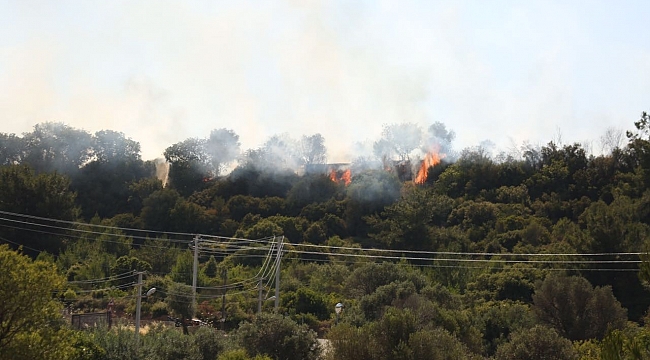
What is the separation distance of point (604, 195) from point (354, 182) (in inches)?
917

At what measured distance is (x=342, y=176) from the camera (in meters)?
90.5

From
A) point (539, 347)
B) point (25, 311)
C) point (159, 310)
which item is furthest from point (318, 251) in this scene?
point (25, 311)

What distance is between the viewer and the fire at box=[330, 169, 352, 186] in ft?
287

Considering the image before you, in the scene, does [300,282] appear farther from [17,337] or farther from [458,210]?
[17,337]

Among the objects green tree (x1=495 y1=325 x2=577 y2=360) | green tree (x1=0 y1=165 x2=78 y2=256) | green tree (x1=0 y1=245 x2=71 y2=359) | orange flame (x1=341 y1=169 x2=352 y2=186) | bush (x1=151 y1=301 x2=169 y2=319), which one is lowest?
bush (x1=151 y1=301 x2=169 y2=319)

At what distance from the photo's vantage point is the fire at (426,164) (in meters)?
85.0

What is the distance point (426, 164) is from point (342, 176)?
947cm

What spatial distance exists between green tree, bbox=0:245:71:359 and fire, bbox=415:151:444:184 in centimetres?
6554

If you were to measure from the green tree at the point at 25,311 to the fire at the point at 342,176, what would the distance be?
216 feet

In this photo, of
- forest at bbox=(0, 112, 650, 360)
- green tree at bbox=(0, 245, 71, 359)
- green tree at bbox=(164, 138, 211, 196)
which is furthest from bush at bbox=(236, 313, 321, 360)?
green tree at bbox=(164, 138, 211, 196)

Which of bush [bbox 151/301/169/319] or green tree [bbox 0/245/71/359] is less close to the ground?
green tree [bbox 0/245/71/359]

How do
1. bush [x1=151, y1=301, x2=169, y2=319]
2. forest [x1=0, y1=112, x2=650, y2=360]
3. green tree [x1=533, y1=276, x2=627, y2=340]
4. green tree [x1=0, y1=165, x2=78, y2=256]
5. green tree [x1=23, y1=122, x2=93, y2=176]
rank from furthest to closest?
green tree [x1=23, y1=122, x2=93, y2=176] < green tree [x1=0, y1=165, x2=78, y2=256] < bush [x1=151, y1=301, x2=169, y2=319] < green tree [x1=533, y1=276, x2=627, y2=340] < forest [x1=0, y1=112, x2=650, y2=360]

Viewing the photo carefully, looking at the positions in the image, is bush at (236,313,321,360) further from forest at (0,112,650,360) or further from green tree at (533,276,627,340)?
green tree at (533,276,627,340)

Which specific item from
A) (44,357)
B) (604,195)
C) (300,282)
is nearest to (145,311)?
(300,282)
